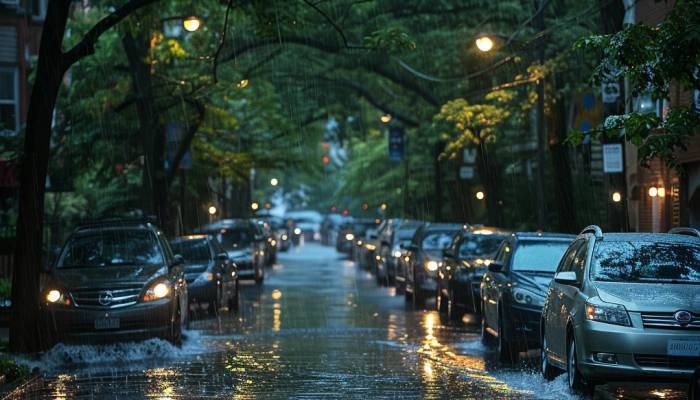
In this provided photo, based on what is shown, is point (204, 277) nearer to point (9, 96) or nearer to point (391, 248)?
point (391, 248)

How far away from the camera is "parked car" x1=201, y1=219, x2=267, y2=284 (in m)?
35.4

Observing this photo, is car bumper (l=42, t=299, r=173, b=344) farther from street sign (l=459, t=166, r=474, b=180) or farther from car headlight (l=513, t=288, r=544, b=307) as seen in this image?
street sign (l=459, t=166, r=474, b=180)

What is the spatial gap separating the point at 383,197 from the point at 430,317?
35566 mm

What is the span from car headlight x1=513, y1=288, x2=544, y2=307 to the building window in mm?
21107

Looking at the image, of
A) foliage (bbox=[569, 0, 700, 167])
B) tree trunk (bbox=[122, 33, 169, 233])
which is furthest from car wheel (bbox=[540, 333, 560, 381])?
tree trunk (bbox=[122, 33, 169, 233])

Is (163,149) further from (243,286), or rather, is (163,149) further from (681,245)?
(681,245)

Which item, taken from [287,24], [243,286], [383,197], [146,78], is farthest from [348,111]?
[287,24]

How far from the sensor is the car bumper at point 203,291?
25.2 meters

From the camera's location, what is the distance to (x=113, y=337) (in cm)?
1744

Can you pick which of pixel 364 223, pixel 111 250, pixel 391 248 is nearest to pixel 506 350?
pixel 111 250

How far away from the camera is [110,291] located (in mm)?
17531

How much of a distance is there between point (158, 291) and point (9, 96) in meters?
18.4

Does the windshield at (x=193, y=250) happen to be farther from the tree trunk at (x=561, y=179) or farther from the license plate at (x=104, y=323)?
the license plate at (x=104, y=323)

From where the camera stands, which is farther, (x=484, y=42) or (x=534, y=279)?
(x=484, y=42)
